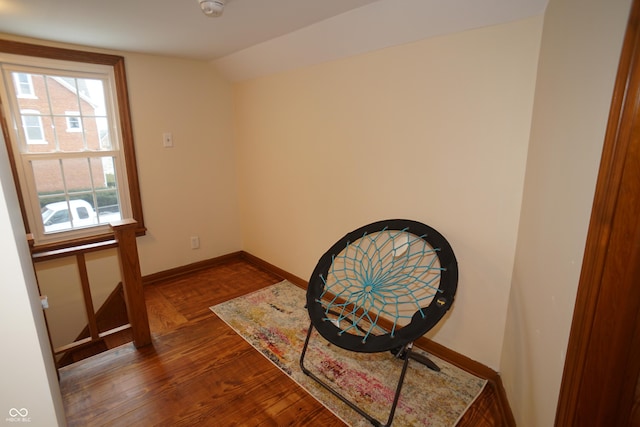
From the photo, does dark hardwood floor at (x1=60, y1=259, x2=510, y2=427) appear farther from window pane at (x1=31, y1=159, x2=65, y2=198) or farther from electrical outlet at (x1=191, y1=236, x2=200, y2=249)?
window pane at (x1=31, y1=159, x2=65, y2=198)

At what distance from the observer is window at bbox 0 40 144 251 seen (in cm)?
224

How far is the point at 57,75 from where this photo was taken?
2.37 metres

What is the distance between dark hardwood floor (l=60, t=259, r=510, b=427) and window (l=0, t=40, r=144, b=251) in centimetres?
117

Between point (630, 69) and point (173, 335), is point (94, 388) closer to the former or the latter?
point (173, 335)

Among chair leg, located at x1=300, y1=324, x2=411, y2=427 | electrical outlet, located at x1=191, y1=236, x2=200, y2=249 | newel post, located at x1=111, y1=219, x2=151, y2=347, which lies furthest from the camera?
electrical outlet, located at x1=191, y1=236, x2=200, y2=249

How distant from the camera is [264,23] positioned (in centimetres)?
197

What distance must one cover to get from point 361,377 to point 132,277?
4.97 feet

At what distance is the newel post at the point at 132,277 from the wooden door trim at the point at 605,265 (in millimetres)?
2083

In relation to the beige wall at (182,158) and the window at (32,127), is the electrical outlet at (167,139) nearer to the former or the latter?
the beige wall at (182,158)

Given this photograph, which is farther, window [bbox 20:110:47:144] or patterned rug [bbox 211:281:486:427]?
window [bbox 20:110:47:144]

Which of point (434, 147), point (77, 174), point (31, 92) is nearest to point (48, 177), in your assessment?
point (77, 174)

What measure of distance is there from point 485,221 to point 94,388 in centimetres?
231

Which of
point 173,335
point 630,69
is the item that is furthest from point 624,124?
point 173,335

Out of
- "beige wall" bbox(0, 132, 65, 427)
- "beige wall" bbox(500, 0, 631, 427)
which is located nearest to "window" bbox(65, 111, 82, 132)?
"beige wall" bbox(0, 132, 65, 427)
